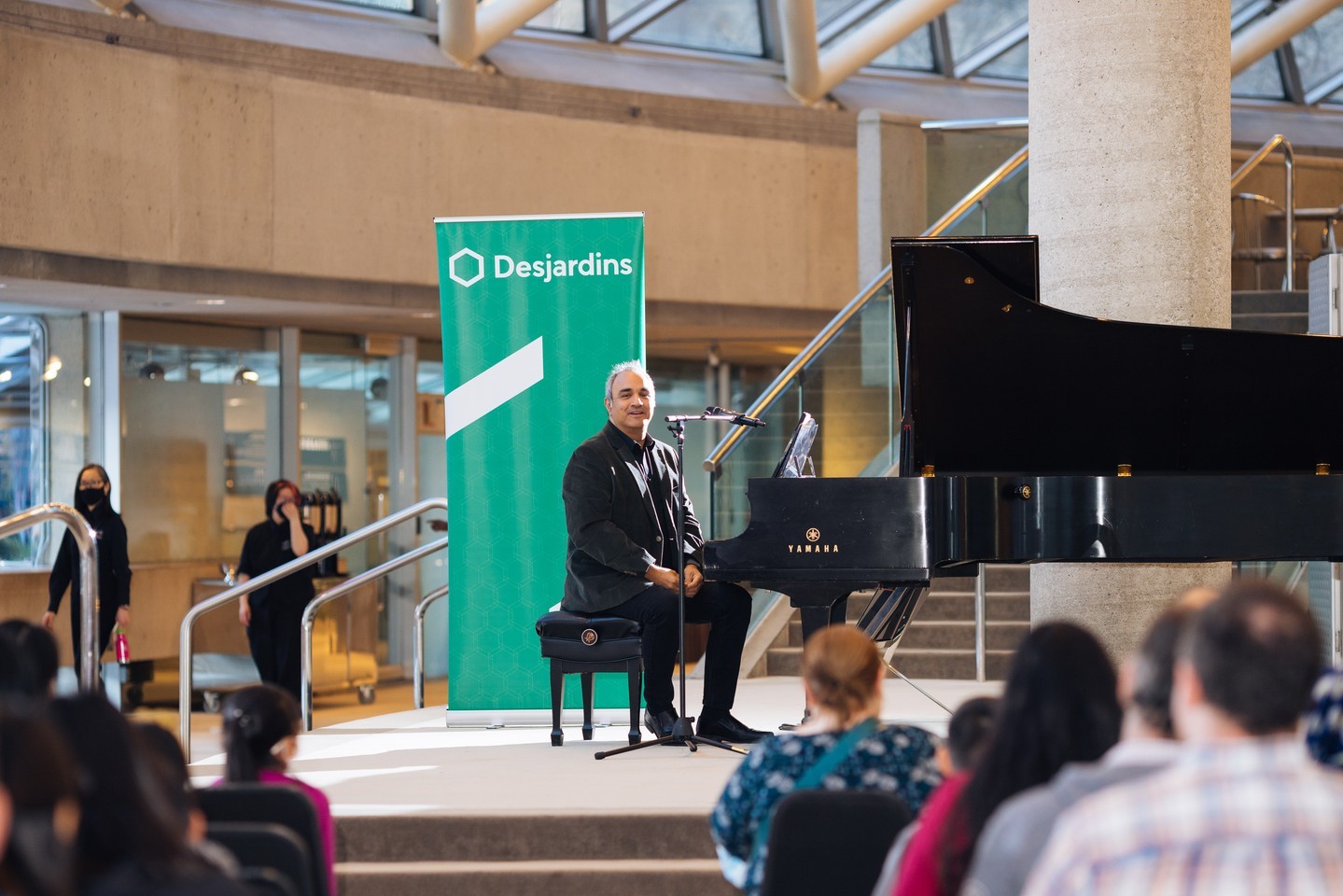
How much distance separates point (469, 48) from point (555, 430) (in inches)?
179

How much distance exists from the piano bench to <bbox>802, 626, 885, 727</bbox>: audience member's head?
2397 mm

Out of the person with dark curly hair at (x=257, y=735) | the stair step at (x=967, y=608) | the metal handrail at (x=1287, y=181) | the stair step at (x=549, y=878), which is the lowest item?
the stair step at (x=549, y=878)

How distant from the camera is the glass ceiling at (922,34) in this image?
11.4 metres

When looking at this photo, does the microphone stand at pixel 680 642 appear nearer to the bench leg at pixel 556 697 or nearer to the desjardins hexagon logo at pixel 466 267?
the bench leg at pixel 556 697

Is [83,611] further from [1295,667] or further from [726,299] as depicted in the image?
[726,299]

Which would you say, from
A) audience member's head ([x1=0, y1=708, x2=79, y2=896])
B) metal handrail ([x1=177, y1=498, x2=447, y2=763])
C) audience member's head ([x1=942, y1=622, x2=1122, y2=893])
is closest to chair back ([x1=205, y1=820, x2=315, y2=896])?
audience member's head ([x1=0, y1=708, x2=79, y2=896])

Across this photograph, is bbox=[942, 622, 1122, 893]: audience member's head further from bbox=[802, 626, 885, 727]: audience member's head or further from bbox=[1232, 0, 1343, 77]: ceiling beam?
bbox=[1232, 0, 1343, 77]: ceiling beam

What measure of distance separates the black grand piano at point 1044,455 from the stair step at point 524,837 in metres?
0.93

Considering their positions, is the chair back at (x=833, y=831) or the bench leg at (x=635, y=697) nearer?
the chair back at (x=833, y=831)

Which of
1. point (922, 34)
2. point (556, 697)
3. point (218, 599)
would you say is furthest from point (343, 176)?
point (922, 34)

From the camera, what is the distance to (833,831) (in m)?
2.58

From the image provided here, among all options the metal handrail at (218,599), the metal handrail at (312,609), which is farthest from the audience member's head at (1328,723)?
the metal handrail at (312,609)

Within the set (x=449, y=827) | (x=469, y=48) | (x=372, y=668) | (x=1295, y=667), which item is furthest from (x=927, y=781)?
(x=372, y=668)

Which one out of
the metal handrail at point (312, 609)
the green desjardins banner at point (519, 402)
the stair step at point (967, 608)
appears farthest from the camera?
the stair step at point (967, 608)
